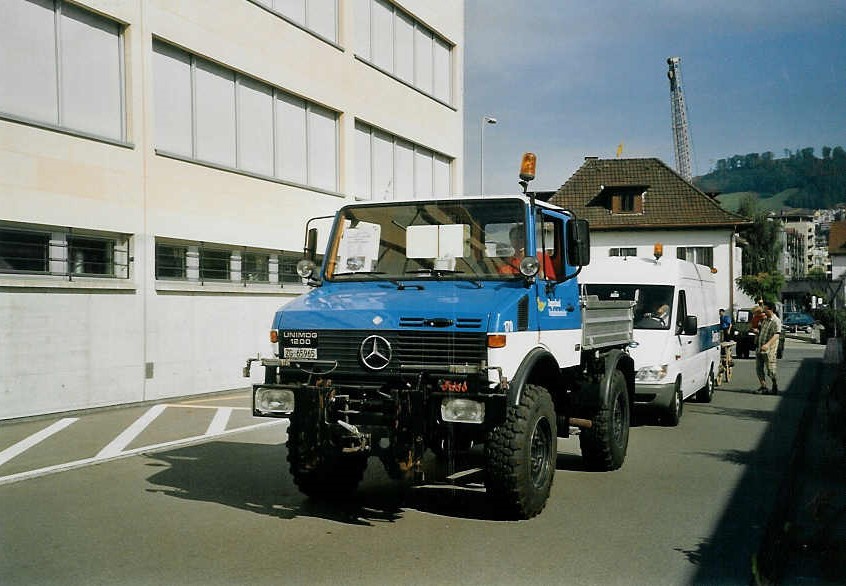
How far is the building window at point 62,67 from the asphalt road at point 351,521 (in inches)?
216

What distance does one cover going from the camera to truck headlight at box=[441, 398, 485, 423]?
5938mm

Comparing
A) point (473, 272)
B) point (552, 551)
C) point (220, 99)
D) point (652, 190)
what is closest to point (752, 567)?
point (552, 551)

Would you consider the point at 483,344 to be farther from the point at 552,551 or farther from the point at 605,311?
the point at 605,311

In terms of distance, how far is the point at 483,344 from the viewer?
6129 mm

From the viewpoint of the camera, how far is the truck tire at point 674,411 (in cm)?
1191

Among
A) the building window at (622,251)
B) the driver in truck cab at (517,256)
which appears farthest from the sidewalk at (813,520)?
the building window at (622,251)

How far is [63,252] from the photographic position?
534 inches

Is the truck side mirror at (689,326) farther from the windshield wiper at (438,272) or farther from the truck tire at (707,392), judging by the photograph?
the windshield wiper at (438,272)

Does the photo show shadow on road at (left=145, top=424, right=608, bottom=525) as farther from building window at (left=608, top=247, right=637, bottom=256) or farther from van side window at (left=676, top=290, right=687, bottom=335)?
building window at (left=608, top=247, right=637, bottom=256)

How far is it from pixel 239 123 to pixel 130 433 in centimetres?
869

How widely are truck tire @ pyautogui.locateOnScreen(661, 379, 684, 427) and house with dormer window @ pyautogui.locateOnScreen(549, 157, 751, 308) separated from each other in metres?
33.5

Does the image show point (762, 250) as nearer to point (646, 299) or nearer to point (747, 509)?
point (646, 299)

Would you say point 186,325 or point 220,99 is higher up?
point 220,99

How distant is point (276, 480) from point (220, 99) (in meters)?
11.4
